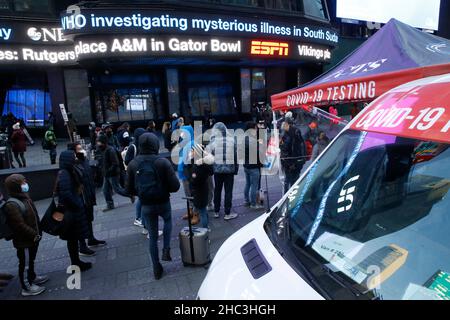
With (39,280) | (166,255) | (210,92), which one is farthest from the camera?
(210,92)

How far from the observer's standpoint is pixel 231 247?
8.06ft

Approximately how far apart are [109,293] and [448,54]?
563cm

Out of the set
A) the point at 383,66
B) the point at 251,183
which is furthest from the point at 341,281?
the point at 251,183

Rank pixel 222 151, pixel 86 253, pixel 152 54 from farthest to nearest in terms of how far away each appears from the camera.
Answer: pixel 152 54
pixel 222 151
pixel 86 253

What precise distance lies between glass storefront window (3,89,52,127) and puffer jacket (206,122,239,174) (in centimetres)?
1627

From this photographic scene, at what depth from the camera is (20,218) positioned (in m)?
3.90

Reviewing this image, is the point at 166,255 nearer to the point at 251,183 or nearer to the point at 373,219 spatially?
the point at 251,183

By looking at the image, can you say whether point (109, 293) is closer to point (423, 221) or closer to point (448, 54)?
point (423, 221)

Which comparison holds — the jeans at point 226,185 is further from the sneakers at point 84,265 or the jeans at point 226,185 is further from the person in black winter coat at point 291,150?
the sneakers at point 84,265

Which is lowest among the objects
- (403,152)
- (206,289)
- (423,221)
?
(206,289)

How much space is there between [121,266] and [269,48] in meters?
14.8

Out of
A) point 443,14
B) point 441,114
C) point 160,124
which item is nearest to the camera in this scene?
point 441,114

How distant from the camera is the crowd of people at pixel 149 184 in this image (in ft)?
13.6

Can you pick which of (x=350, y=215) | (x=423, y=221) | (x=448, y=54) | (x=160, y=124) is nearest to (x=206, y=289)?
(x=350, y=215)
